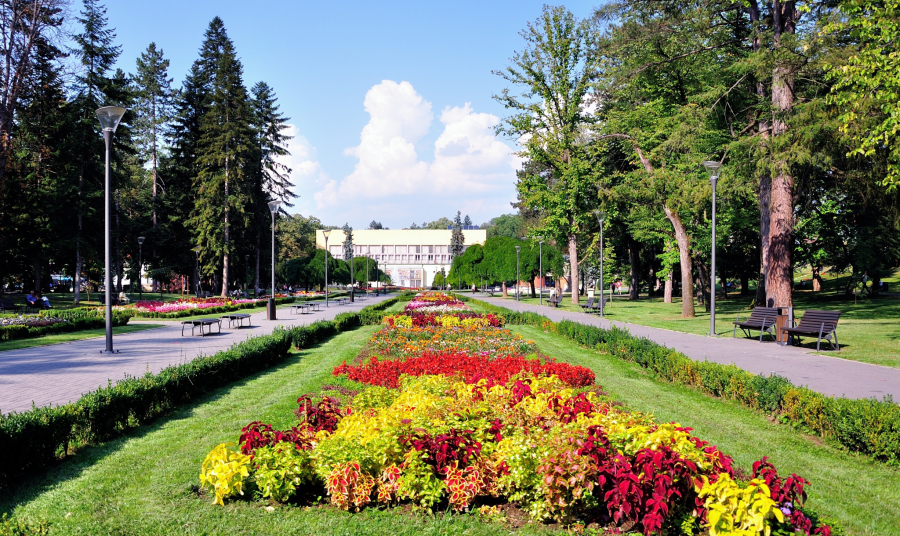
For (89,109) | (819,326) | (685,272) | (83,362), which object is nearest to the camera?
(83,362)

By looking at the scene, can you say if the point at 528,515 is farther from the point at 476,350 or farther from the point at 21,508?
the point at 476,350

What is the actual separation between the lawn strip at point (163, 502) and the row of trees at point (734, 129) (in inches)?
427

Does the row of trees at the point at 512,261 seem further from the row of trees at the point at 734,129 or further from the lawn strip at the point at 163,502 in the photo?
the lawn strip at the point at 163,502

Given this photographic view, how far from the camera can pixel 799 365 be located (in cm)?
942

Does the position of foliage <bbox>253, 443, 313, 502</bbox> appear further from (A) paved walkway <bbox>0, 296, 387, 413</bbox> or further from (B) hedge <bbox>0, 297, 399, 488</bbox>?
(A) paved walkway <bbox>0, 296, 387, 413</bbox>

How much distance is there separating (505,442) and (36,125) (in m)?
36.0

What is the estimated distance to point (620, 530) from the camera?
3.51 metres

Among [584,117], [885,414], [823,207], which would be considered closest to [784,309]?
[885,414]

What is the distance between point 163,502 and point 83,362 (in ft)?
26.1

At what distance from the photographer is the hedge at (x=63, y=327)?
1395 centimetres

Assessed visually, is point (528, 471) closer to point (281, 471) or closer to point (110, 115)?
point (281, 471)

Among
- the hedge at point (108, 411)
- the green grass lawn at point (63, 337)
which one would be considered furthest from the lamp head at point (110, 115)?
the green grass lawn at point (63, 337)

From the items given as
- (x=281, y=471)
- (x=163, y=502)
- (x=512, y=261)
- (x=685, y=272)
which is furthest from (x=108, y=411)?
(x=512, y=261)

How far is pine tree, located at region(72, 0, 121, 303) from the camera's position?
30.3m
